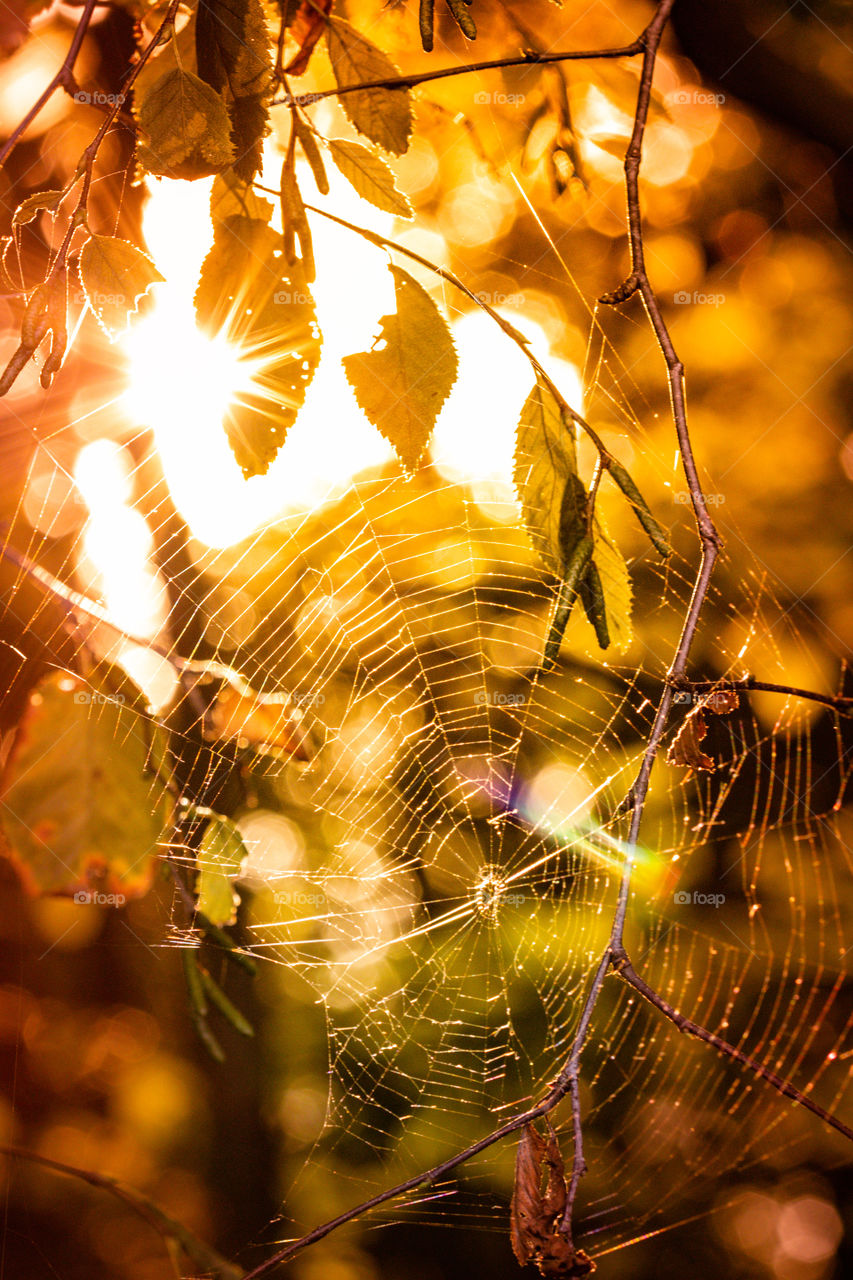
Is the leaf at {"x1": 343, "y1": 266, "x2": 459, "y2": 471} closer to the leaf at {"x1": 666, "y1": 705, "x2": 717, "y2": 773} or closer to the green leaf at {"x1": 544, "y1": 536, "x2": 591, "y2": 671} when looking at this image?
the green leaf at {"x1": 544, "y1": 536, "x2": 591, "y2": 671}

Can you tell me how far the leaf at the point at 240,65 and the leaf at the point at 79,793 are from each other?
45 centimetres

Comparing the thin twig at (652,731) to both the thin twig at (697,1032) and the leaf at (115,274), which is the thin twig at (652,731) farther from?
the leaf at (115,274)

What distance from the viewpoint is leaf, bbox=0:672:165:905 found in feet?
2.15

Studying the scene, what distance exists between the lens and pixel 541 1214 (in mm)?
383

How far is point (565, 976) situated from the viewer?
1996 mm

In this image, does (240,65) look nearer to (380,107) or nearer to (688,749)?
(380,107)

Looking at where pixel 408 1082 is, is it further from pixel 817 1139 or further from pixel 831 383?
pixel 831 383

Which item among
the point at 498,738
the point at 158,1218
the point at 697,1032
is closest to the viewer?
the point at 697,1032

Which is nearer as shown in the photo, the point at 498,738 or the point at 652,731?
the point at 652,731

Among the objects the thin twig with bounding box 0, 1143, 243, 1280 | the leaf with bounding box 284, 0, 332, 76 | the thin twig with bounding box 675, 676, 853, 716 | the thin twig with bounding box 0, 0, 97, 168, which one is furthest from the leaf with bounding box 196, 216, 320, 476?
the thin twig with bounding box 0, 1143, 243, 1280

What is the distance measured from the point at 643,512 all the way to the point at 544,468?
0.08 m

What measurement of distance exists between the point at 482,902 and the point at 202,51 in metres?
1.59

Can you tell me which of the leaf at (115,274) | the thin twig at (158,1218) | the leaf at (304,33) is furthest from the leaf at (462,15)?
the thin twig at (158,1218)

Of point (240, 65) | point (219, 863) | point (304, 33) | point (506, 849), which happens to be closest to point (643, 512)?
point (240, 65)
